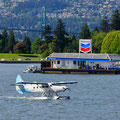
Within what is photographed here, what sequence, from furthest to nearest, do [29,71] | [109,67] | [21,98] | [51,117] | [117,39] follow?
[117,39]
[29,71]
[109,67]
[21,98]
[51,117]

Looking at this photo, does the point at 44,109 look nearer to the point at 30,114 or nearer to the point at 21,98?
the point at 30,114

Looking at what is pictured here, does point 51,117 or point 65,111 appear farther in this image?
point 65,111

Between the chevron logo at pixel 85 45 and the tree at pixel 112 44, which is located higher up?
the chevron logo at pixel 85 45

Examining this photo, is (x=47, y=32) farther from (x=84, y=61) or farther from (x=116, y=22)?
(x=84, y=61)

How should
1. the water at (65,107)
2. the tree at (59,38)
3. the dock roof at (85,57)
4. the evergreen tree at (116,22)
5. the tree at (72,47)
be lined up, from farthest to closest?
1. the tree at (72,47)
2. the tree at (59,38)
3. the evergreen tree at (116,22)
4. the dock roof at (85,57)
5. the water at (65,107)

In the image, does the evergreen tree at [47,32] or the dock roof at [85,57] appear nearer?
the dock roof at [85,57]

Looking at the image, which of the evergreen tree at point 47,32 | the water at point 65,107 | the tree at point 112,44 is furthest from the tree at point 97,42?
the water at point 65,107

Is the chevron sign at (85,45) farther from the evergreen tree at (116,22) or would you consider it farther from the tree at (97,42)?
the evergreen tree at (116,22)

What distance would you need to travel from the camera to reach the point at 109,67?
9031 cm

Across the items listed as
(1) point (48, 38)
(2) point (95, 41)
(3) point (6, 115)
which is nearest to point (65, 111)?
(3) point (6, 115)

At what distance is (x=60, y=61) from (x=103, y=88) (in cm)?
3248

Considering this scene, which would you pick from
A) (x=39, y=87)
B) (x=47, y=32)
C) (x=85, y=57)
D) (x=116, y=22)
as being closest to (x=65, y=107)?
(x=39, y=87)

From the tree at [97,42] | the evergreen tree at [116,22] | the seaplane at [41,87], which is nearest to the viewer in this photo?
the seaplane at [41,87]

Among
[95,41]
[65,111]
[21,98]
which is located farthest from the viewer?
[95,41]
